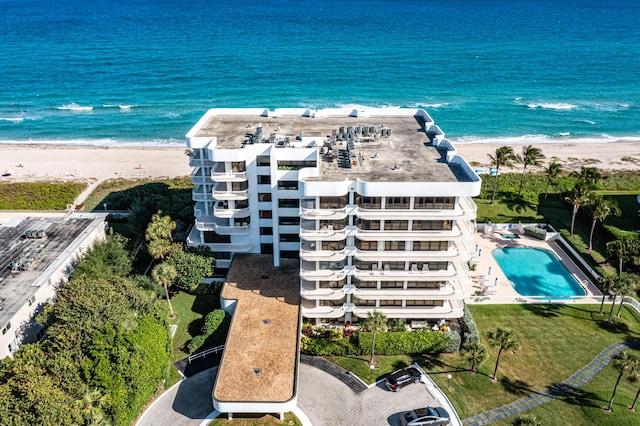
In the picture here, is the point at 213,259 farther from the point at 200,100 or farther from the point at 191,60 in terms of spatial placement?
the point at 191,60

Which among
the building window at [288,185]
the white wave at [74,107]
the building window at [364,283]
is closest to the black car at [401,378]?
the building window at [364,283]

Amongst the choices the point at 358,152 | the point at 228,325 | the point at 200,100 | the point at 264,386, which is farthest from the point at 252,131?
the point at 200,100

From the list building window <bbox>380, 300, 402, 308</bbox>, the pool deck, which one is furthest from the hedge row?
the pool deck

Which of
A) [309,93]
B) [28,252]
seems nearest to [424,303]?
[28,252]

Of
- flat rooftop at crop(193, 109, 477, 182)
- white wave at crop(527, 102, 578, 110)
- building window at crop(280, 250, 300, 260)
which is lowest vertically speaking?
building window at crop(280, 250, 300, 260)

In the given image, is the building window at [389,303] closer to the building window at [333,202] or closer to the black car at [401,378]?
the black car at [401,378]

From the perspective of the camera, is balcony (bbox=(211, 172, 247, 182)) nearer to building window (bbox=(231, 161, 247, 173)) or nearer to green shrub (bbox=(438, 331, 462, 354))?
building window (bbox=(231, 161, 247, 173))
